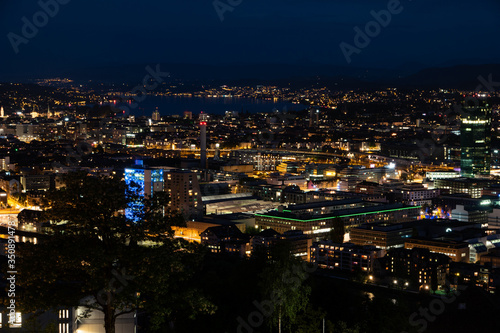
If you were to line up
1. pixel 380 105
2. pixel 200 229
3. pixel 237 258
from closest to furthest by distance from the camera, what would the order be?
pixel 237 258, pixel 200 229, pixel 380 105

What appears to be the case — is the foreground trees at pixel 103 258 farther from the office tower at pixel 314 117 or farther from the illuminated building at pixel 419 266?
the office tower at pixel 314 117

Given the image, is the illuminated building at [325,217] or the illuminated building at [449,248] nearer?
the illuminated building at [449,248]

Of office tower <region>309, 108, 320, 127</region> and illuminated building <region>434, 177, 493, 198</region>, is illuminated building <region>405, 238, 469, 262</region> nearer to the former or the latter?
illuminated building <region>434, 177, 493, 198</region>

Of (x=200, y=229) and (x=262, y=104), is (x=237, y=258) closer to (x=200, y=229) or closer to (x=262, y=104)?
(x=200, y=229)

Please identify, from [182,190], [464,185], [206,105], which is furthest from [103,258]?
[206,105]

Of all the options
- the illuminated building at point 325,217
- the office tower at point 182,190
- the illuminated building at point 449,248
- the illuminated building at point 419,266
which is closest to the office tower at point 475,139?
the illuminated building at point 325,217

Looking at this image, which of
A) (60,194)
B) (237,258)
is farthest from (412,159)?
(60,194)

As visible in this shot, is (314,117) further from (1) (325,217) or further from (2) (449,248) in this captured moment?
(2) (449,248)
